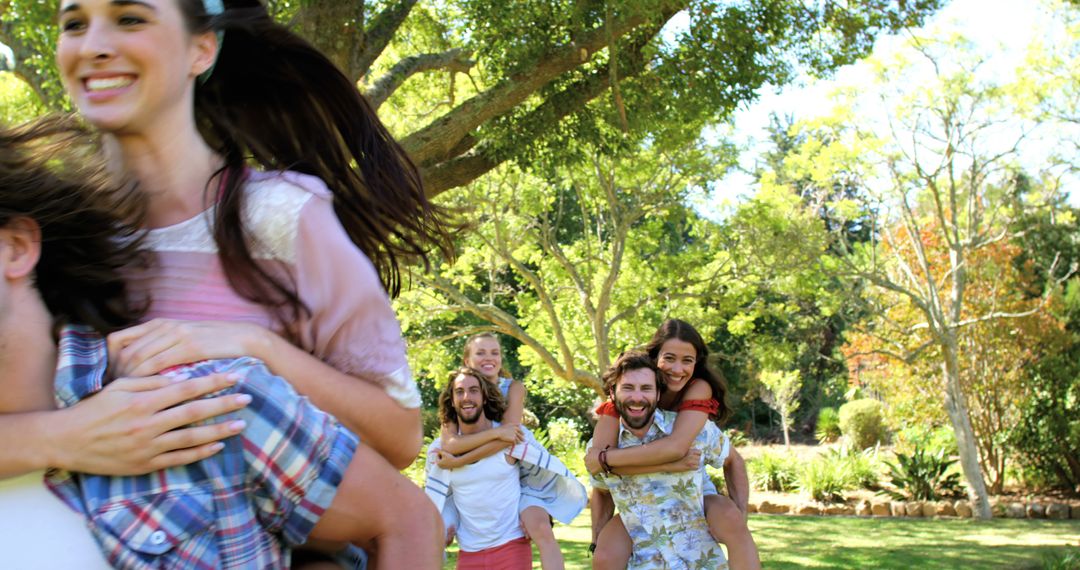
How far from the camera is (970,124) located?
19.8 meters

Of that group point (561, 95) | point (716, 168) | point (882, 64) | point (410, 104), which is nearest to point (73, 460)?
point (561, 95)

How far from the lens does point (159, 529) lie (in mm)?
1368

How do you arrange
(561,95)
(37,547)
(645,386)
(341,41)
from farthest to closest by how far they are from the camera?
(561,95), (341,41), (645,386), (37,547)

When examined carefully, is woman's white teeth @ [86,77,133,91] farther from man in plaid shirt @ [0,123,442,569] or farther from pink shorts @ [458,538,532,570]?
pink shorts @ [458,538,532,570]

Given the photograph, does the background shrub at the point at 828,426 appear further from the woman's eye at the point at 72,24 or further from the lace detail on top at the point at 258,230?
the woman's eye at the point at 72,24

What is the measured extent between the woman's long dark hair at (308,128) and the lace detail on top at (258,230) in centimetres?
23

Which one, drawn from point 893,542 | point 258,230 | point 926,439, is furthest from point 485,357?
point 926,439

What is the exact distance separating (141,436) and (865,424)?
28232mm

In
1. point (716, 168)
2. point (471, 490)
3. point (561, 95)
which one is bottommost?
point (471, 490)

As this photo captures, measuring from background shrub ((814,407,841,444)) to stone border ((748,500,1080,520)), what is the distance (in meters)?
11.5

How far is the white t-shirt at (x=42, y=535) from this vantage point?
1373mm

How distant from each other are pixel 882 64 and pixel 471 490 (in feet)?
52.2

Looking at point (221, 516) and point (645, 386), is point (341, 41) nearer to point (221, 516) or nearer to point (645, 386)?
point (645, 386)

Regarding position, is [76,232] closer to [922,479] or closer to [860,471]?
[922,479]
